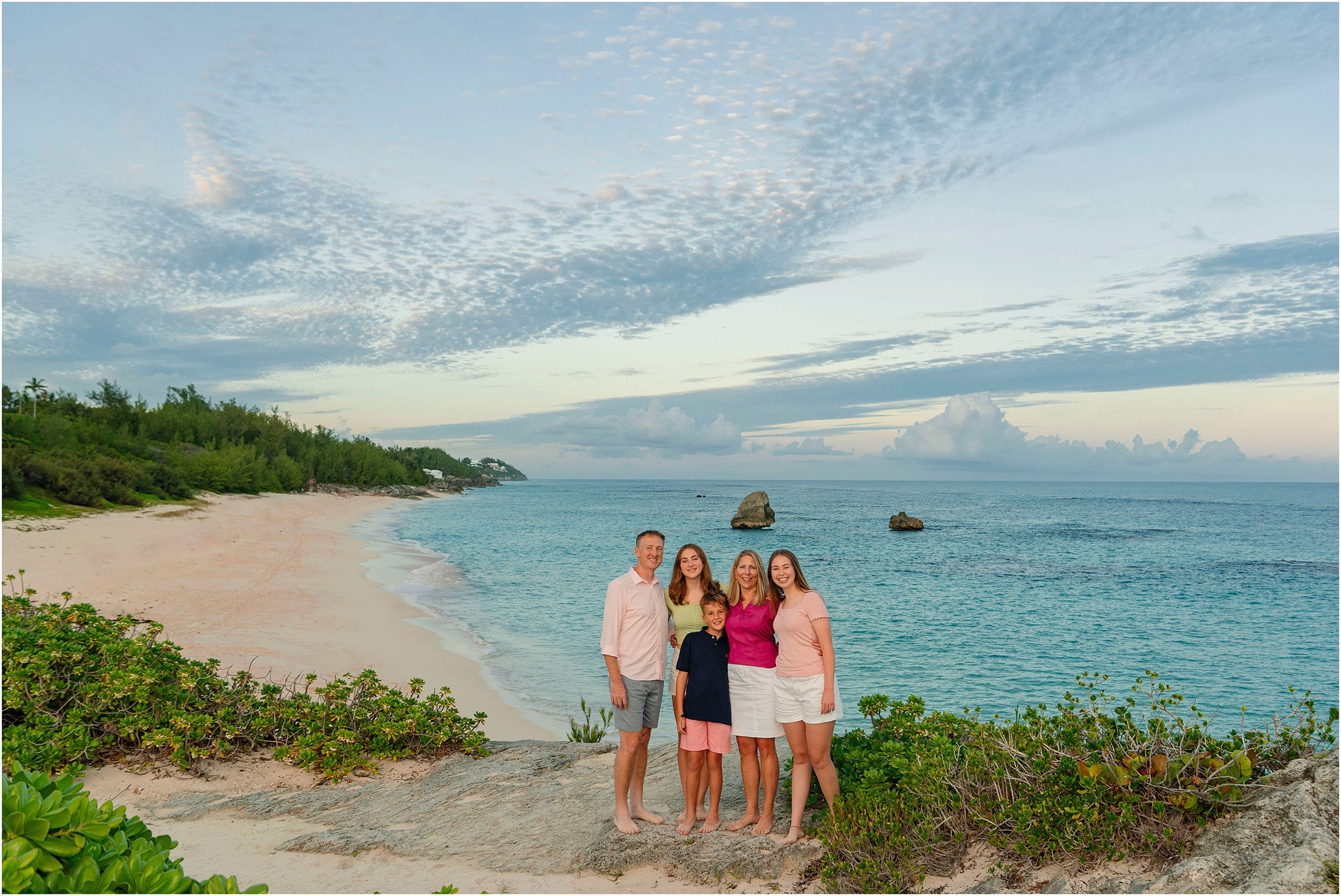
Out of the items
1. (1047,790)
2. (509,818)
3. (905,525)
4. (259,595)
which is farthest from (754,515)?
(1047,790)

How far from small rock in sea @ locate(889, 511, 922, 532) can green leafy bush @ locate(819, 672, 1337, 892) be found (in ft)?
174

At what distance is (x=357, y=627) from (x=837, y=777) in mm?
13421

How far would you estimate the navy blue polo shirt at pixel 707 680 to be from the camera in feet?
18.5

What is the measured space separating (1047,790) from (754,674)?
208cm

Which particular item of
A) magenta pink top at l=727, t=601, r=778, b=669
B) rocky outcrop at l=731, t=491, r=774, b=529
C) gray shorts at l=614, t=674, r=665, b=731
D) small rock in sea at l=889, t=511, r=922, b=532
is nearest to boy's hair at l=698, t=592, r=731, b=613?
magenta pink top at l=727, t=601, r=778, b=669

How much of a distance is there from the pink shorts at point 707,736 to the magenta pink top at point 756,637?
54 centimetres

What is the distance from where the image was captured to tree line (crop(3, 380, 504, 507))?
30.3 m

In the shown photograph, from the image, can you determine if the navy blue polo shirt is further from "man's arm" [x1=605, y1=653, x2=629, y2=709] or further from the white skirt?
"man's arm" [x1=605, y1=653, x2=629, y2=709]

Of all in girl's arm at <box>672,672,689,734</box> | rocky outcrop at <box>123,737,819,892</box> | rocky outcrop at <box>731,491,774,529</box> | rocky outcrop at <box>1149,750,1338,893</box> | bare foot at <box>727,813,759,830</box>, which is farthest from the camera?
rocky outcrop at <box>731,491,774,529</box>

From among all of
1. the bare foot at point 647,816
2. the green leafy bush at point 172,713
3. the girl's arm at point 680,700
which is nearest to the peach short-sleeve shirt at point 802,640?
the girl's arm at point 680,700

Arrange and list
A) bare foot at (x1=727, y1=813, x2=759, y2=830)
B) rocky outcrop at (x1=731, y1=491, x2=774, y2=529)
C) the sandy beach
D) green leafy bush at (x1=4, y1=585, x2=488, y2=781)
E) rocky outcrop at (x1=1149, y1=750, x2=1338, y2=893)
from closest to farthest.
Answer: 1. rocky outcrop at (x1=1149, y1=750, x2=1338, y2=893)
2. the sandy beach
3. bare foot at (x1=727, y1=813, x2=759, y2=830)
4. green leafy bush at (x1=4, y1=585, x2=488, y2=781)
5. rocky outcrop at (x1=731, y1=491, x2=774, y2=529)

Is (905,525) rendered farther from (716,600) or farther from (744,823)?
(716,600)

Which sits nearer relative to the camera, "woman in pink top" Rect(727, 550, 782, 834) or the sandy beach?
the sandy beach

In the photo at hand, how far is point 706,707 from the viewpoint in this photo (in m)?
5.64
